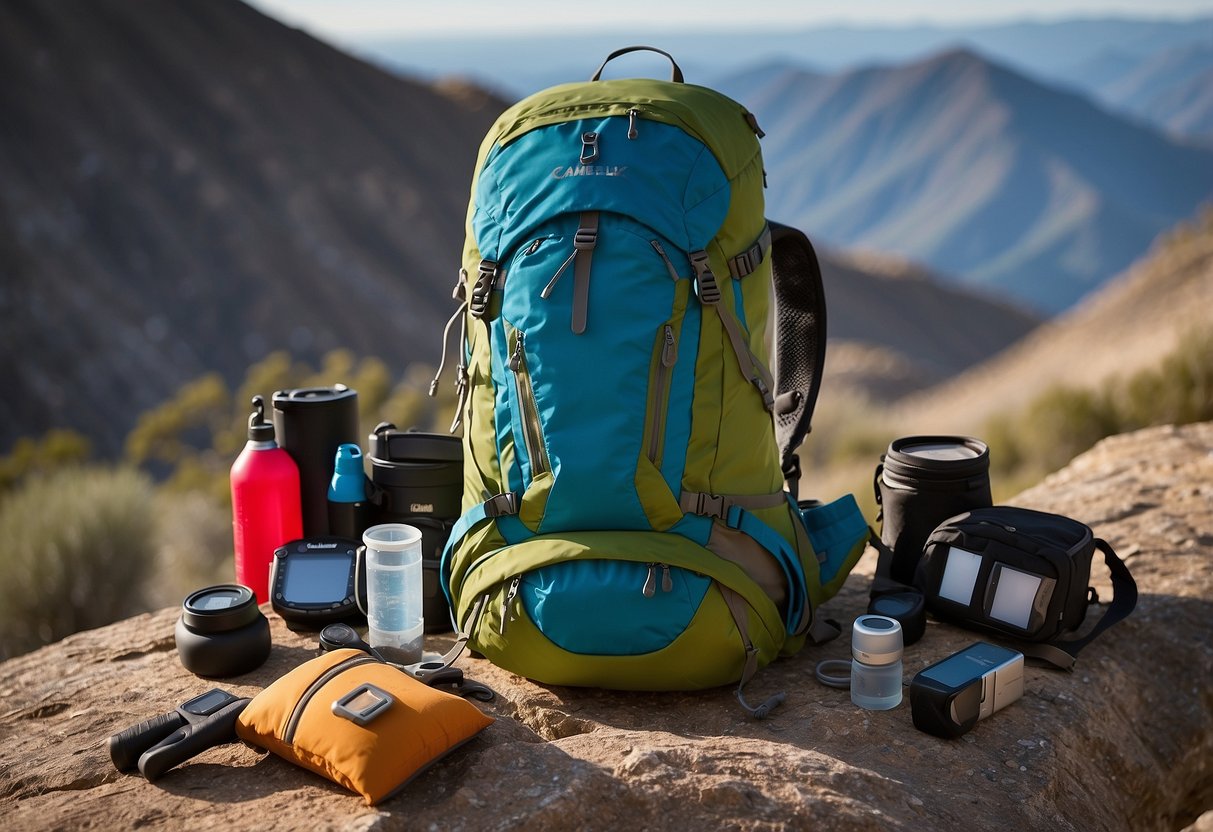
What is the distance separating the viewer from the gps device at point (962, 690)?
8.95 ft

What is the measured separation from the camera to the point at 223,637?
10.1 ft

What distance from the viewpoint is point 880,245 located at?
4970 inches

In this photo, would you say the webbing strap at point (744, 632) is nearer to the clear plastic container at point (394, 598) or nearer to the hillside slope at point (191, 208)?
the clear plastic container at point (394, 598)

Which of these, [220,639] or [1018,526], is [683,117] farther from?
[220,639]

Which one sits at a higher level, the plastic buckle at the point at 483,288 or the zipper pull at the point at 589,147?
the zipper pull at the point at 589,147

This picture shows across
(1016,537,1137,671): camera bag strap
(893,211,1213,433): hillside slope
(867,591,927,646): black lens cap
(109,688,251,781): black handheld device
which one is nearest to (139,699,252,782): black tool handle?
(109,688,251,781): black handheld device

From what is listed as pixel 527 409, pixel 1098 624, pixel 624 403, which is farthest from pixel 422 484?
pixel 1098 624

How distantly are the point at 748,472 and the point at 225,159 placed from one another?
27.7m

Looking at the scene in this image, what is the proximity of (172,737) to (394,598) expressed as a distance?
74 cm

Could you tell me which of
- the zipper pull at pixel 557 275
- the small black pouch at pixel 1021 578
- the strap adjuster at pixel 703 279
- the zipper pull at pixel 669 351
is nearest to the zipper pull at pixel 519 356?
the zipper pull at pixel 557 275

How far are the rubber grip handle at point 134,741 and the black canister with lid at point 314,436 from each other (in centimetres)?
107

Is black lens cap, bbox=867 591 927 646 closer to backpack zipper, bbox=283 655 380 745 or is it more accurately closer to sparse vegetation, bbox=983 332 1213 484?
backpack zipper, bbox=283 655 380 745

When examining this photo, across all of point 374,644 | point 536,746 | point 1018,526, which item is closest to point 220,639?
point 374,644

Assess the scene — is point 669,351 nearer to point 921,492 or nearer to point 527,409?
point 527,409
